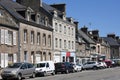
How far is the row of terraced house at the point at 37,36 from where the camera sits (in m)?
47.4

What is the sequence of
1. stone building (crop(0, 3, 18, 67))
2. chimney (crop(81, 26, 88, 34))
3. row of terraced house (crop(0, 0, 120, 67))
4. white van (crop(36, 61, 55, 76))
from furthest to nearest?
chimney (crop(81, 26, 88, 34)) < row of terraced house (crop(0, 0, 120, 67)) < stone building (crop(0, 3, 18, 67)) < white van (crop(36, 61, 55, 76))

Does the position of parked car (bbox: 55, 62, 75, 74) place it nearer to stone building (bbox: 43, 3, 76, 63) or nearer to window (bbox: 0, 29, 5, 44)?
window (bbox: 0, 29, 5, 44)

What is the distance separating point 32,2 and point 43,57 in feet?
31.9

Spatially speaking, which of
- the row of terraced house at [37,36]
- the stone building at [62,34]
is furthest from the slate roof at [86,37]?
the stone building at [62,34]

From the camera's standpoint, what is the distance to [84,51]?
271 feet

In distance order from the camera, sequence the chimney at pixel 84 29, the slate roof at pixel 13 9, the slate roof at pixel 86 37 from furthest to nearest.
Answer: the chimney at pixel 84 29 → the slate roof at pixel 86 37 → the slate roof at pixel 13 9

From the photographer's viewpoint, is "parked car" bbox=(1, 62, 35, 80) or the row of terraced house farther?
the row of terraced house

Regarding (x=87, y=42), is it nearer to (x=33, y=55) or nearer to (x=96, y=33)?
(x=96, y=33)

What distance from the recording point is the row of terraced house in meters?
47.4

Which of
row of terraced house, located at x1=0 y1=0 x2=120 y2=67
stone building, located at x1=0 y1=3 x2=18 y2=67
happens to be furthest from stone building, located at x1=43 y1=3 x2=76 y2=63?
stone building, located at x1=0 y1=3 x2=18 y2=67

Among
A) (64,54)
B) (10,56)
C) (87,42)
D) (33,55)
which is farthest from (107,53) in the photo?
(10,56)

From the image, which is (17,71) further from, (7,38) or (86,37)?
(86,37)

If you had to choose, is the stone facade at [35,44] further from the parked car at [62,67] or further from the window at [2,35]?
the parked car at [62,67]

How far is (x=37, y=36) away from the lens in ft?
183
